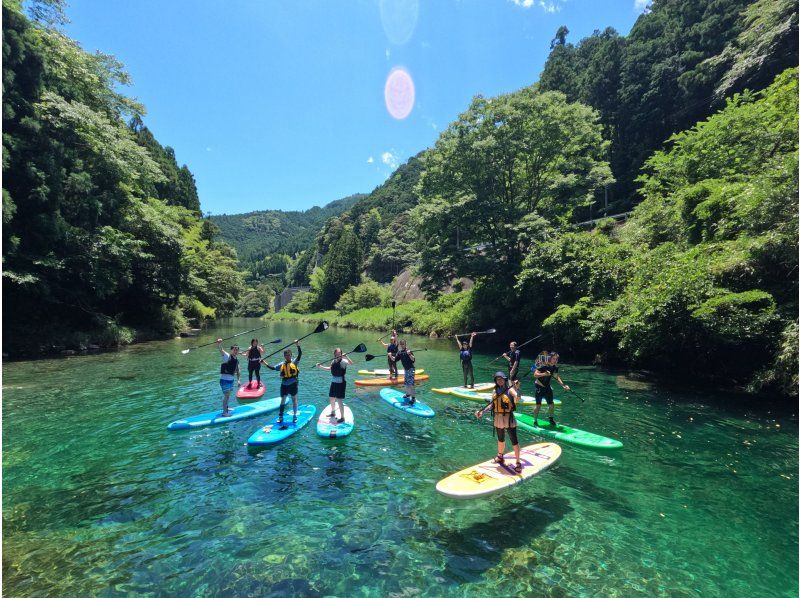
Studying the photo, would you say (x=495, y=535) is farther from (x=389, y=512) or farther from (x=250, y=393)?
(x=250, y=393)

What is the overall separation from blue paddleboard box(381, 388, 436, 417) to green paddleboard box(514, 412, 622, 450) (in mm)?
2991

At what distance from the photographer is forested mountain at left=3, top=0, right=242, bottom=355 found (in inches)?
821

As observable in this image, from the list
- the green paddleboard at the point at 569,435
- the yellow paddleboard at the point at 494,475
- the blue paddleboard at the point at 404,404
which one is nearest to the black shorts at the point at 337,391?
the blue paddleboard at the point at 404,404

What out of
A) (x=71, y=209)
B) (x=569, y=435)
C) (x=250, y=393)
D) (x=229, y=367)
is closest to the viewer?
(x=569, y=435)

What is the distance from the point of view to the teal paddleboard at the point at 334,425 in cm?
1083

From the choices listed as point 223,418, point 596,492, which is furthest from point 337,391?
point 596,492

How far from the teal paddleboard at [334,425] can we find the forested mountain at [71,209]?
1913 centimetres

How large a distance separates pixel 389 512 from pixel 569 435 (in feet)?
19.0

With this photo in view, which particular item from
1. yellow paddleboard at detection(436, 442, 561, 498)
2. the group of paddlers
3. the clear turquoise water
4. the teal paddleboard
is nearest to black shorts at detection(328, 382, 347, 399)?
the group of paddlers

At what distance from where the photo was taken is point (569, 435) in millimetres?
10508

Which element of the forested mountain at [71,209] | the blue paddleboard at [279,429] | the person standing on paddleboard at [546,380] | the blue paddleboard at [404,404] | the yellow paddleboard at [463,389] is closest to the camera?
the blue paddleboard at [279,429]

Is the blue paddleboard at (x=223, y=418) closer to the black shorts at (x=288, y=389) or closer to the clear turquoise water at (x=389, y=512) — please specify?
the clear turquoise water at (x=389, y=512)

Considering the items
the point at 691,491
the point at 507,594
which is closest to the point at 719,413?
the point at 691,491

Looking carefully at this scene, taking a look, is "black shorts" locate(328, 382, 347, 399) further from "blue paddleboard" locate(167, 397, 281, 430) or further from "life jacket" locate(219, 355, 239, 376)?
"life jacket" locate(219, 355, 239, 376)
